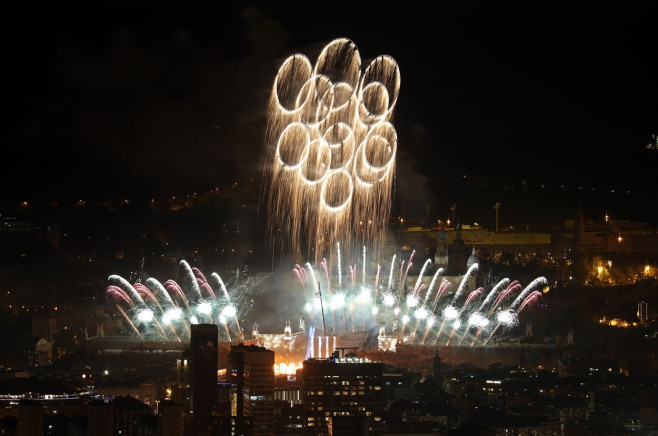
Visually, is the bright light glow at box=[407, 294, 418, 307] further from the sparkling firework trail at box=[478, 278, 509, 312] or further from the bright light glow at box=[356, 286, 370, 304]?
the sparkling firework trail at box=[478, 278, 509, 312]

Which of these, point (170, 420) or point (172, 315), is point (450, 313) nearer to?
point (172, 315)

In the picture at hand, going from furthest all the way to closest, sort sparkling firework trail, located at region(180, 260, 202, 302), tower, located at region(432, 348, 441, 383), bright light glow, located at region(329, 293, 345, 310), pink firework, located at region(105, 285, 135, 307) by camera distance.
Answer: pink firework, located at region(105, 285, 135, 307) → bright light glow, located at region(329, 293, 345, 310) → sparkling firework trail, located at region(180, 260, 202, 302) → tower, located at region(432, 348, 441, 383)

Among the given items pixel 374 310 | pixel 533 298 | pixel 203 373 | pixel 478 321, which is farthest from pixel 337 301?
pixel 203 373

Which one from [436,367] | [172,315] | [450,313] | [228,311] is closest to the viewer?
[436,367]

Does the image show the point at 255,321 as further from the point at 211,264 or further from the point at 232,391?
the point at 232,391

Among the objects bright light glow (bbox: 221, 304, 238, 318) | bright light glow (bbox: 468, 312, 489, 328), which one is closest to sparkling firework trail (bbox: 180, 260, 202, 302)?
bright light glow (bbox: 221, 304, 238, 318)

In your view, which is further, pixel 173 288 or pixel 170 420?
pixel 173 288

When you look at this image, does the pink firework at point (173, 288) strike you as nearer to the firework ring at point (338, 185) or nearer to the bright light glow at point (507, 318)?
the firework ring at point (338, 185)
